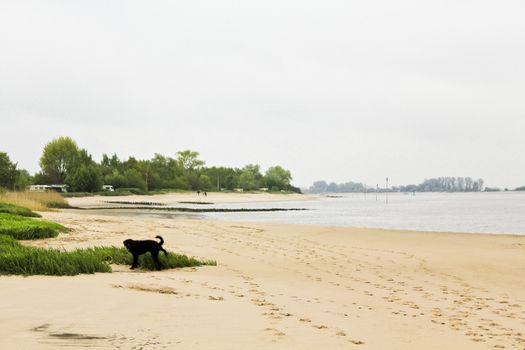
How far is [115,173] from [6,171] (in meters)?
44.0

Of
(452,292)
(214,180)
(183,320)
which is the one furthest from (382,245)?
(214,180)

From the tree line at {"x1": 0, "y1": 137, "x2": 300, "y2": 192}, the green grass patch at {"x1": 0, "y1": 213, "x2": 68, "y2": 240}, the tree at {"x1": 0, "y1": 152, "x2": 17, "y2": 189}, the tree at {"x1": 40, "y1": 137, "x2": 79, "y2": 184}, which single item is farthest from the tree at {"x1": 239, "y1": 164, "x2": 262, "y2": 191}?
the green grass patch at {"x1": 0, "y1": 213, "x2": 68, "y2": 240}

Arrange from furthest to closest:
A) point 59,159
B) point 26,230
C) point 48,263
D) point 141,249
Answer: point 59,159
point 26,230
point 141,249
point 48,263

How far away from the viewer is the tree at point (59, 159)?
103938 mm

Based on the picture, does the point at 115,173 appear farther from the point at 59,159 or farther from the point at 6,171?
the point at 6,171

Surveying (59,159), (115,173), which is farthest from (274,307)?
(115,173)

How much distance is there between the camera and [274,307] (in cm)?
763

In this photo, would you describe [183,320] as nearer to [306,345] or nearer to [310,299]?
[306,345]

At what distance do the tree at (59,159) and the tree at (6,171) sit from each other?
2603cm

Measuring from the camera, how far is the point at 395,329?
6555 millimetres

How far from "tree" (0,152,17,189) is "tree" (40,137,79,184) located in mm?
26033

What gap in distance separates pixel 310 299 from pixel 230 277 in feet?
9.66

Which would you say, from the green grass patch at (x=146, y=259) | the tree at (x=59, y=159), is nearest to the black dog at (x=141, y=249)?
the green grass patch at (x=146, y=259)

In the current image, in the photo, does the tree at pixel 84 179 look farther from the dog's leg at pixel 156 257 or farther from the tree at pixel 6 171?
the dog's leg at pixel 156 257
